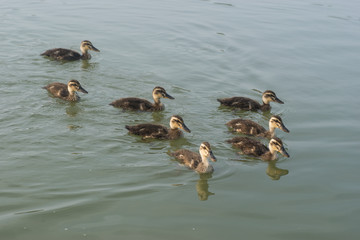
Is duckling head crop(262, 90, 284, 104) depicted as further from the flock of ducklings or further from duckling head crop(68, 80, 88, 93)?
duckling head crop(68, 80, 88, 93)

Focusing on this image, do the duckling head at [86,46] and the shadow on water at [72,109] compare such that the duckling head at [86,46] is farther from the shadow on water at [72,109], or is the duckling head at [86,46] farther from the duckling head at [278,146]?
the duckling head at [278,146]

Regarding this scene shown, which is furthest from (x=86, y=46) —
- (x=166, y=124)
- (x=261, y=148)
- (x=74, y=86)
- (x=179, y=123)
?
(x=261, y=148)

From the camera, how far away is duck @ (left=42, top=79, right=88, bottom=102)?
8.99 meters

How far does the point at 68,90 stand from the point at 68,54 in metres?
2.32

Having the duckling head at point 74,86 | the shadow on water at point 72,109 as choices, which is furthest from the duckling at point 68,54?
the shadow on water at point 72,109

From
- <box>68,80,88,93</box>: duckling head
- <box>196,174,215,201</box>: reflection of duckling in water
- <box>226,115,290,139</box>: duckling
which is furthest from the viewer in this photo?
<box>68,80,88,93</box>: duckling head

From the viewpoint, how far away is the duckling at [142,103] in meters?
8.62

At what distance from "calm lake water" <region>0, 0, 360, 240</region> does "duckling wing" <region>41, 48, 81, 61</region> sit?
0.23 meters

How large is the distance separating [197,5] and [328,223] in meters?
12.9

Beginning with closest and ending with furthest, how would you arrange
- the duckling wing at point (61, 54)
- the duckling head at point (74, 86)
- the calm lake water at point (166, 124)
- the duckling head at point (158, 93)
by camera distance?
the calm lake water at point (166, 124), the duckling head at point (158, 93), the duckling head at point (74, 86), the duckling wing at point (61, 54)

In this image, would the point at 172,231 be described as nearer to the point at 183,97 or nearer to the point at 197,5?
the point at 183,97

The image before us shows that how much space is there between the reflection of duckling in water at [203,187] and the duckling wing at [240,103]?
2.58 metres

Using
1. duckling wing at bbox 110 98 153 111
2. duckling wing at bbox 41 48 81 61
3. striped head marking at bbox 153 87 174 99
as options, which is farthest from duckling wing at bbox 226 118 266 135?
duckling wing at bbox 41 48 81 61

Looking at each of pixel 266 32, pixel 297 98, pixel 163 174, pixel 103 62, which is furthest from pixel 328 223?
pixel 266 32
